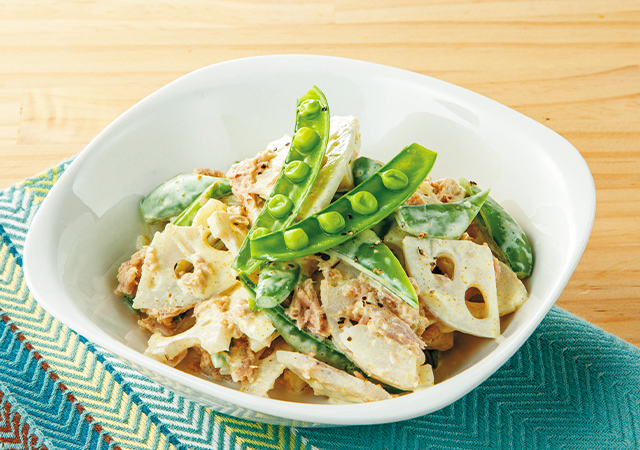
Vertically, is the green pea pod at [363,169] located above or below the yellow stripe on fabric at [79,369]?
above

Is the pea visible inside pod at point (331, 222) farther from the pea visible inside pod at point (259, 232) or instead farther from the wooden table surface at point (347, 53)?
the wooden table surface at point (347, 53)

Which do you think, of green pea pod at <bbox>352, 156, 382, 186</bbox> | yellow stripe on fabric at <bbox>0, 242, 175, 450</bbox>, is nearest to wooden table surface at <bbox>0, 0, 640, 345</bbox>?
yellow stripe on fabric at <bbox>0, 242, 175, 450</bbox>

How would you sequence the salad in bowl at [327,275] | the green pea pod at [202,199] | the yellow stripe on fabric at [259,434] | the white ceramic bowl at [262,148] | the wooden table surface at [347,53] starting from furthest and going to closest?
the wooden table surface at [347,53] → the green pea pod at [202,199] → the yellow stripe on fabric at [259,434] → the salad in bowl at [327,275] → the white ceramic bowl at [262,148]

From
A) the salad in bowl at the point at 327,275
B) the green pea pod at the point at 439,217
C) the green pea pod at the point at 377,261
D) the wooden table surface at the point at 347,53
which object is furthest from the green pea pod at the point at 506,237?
the wooden table surface at the point at 347,53

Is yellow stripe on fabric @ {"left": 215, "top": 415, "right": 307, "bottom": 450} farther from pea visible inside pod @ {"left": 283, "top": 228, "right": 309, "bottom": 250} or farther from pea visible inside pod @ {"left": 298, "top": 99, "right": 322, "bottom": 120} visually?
pea visible inside pod @ {"left": 298, "top": 99, "right": 322, "bottom": 120}

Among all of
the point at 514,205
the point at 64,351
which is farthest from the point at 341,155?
the point at 64,351

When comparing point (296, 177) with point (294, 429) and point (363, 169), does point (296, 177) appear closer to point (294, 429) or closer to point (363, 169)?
point (363, 169)

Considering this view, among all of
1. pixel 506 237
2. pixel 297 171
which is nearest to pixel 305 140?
pixel 297 171
